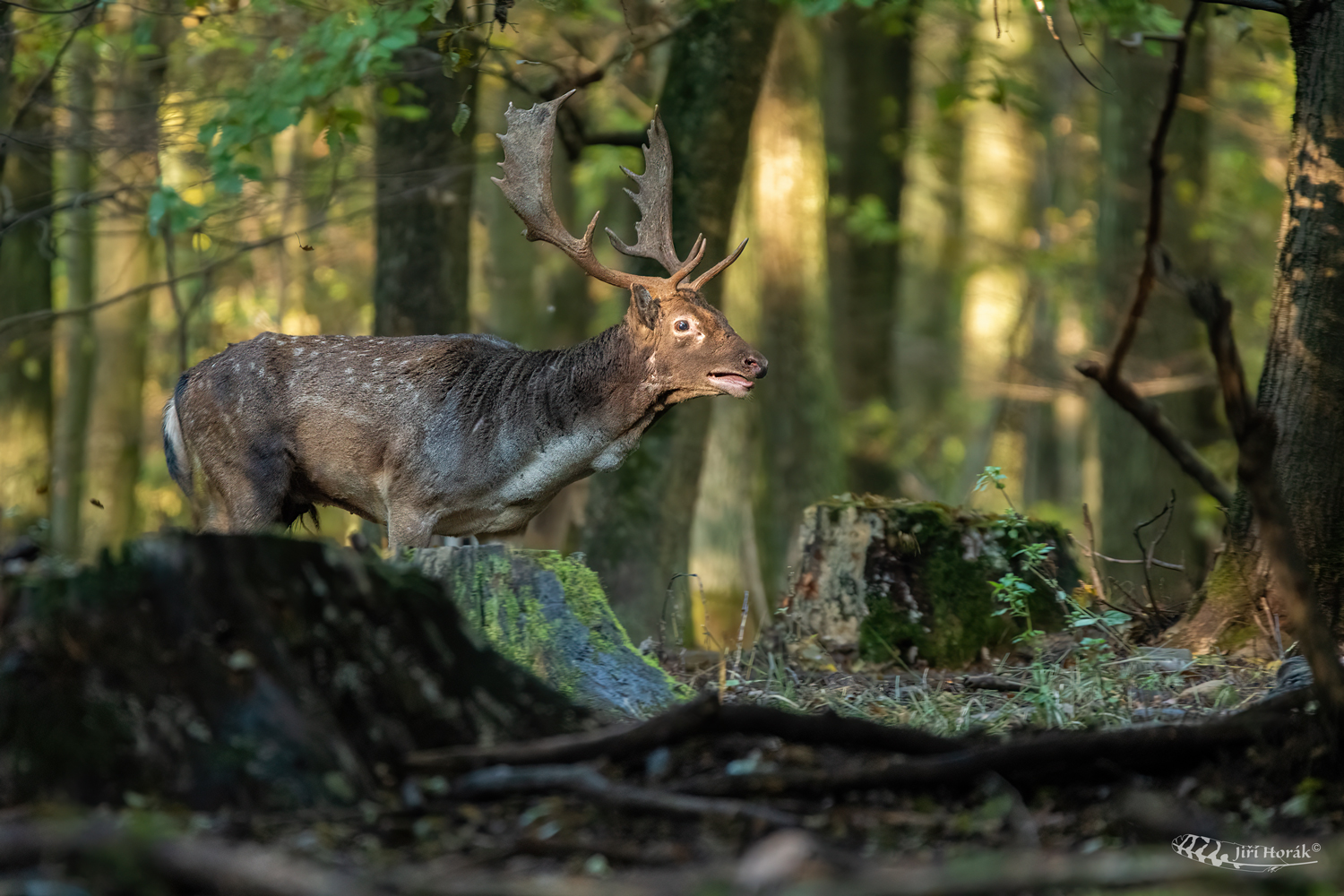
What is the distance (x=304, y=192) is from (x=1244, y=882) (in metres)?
13.2

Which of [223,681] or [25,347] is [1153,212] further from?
[25,347]

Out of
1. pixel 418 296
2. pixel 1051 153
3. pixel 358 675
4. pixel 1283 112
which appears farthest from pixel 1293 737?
pixel 1051 153

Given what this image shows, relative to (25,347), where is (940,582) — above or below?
below

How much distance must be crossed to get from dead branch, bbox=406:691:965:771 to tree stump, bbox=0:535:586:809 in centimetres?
20

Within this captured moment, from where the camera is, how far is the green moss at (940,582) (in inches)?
297

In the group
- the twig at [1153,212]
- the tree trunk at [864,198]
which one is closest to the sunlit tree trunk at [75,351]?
the twig at [1153,212]

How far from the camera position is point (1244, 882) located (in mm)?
3250

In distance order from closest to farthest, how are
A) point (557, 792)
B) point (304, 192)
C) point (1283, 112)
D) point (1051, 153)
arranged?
point (557, 792)
point (304, 192)
point (1283, 112)
point (1051, 153)

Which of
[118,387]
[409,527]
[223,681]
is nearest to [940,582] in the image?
[409,527]

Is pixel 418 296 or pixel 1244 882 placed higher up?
pixel 418 296

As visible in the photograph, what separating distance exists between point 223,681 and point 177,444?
4963 mm

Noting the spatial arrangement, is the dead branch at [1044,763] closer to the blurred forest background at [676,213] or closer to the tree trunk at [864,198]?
the blurred forest background at [676,213]

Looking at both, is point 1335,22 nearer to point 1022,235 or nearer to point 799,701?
point 799,701

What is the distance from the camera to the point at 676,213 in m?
10.2
